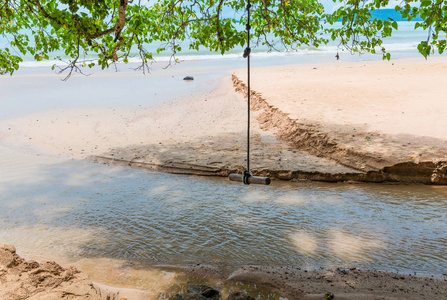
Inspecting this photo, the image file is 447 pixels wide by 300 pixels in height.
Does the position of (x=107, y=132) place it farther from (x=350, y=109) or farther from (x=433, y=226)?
(x=433, y=226)

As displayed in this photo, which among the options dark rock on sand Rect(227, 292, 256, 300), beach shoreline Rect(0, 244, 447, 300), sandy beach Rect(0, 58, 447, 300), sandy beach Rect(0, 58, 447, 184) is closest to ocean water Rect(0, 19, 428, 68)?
sandy beach Rect(0, 58, 447, 300)

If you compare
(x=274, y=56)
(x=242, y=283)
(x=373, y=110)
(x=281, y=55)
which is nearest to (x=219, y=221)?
(x=242, y=283)

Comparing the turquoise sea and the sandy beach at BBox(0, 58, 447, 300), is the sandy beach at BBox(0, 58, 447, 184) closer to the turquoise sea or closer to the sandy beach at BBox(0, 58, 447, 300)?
the sandy beach at BBox(0, 58, 447, 300)

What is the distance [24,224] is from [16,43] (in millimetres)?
2697

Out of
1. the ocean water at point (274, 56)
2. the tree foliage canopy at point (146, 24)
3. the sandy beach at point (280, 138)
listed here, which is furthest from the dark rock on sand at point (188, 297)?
the ocean water at point (274, 56)

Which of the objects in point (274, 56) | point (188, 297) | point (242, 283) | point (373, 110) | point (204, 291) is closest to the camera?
point (188, 297)

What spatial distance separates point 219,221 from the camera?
552cm

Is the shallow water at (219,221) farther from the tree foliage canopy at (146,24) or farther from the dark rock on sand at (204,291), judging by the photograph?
the tree foliage canopy at (146,24)

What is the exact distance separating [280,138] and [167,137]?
2612 millimetres

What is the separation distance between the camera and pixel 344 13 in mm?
5590

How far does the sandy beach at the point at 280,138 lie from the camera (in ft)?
12.9

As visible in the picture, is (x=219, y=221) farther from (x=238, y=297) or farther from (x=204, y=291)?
(x=238, y=297)

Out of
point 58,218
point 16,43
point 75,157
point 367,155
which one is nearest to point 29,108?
point 75,157

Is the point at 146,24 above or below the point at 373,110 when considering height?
above
